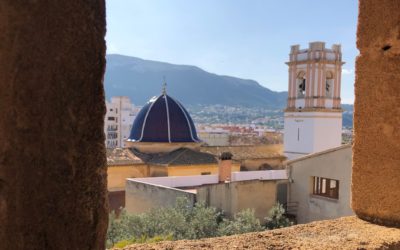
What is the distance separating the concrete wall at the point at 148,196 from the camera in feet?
38.6

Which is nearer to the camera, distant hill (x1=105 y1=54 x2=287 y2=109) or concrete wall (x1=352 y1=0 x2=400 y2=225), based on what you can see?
concrete wall (x1=352 y1=0 x2=400 y2=225)

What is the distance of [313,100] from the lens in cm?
2417

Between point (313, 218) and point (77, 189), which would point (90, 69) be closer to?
point (77, 189)

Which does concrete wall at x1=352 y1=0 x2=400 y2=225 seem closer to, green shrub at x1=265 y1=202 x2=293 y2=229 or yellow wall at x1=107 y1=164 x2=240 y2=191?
green shrub at x1=265 y1=202 x2=293 y2=229

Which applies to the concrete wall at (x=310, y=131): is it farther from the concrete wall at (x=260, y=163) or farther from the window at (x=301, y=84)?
the concrete wall at (x=260, y=163)

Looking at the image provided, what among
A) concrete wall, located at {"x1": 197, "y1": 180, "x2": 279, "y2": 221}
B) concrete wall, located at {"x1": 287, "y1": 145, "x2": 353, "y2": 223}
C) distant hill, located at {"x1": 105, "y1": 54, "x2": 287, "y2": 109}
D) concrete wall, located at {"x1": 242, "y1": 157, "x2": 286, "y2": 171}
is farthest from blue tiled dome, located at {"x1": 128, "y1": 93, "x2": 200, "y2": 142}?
distant hill, located at {"x1": 105, "y1": 54, "x2": 287, "y2": 109}

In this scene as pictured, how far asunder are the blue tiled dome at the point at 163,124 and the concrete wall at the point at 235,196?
27.9 feet

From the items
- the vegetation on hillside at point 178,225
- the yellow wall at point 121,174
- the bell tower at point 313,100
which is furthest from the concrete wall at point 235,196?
the bell tower at point 313,100

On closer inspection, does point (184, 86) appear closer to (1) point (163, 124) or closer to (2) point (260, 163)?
(2) point (260, 163)

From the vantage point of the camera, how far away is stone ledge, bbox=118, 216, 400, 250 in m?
1.91

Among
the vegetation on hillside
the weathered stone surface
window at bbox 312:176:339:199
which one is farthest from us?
window at bbox 312:176:339:199

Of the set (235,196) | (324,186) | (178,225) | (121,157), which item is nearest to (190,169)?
(121,157)

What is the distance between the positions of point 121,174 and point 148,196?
5.18 m

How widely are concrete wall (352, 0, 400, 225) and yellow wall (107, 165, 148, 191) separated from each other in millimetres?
15429
